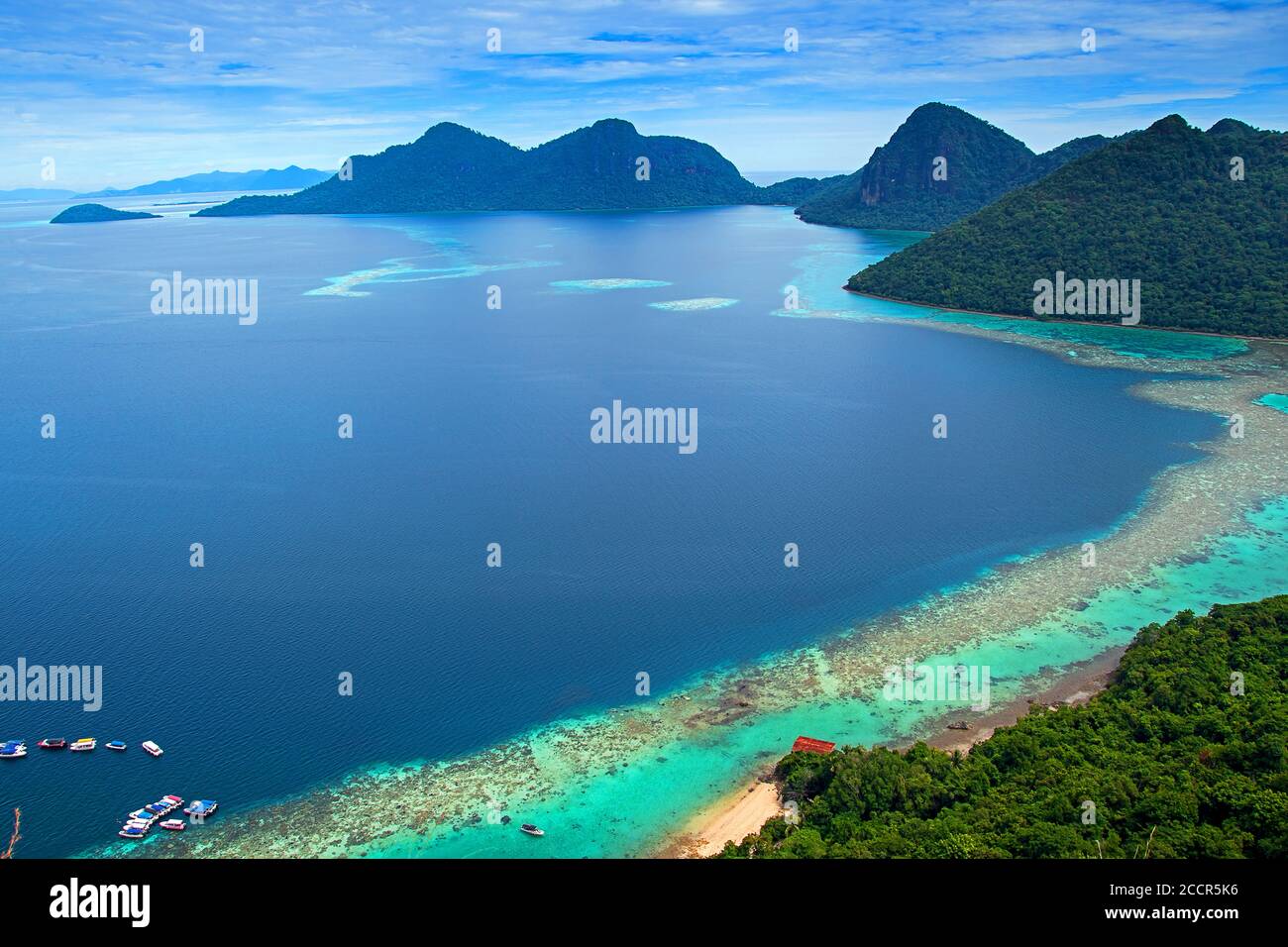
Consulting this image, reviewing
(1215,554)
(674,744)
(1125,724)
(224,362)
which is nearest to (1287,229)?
(1215,554)

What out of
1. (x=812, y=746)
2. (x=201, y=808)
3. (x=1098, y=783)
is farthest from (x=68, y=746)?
(x=1098, y=783)

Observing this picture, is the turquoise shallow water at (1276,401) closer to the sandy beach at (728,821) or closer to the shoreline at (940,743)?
the shoreline at (940,743)

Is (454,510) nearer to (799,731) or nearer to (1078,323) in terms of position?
(799,731)

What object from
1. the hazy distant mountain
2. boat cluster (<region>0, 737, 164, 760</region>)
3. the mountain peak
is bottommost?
boat cluster (<region>0, 737, 164, 760</region>)

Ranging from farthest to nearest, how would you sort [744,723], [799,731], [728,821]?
[744,723], [799,731], [728,821]

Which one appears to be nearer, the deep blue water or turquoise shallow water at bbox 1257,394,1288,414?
the deep blue water

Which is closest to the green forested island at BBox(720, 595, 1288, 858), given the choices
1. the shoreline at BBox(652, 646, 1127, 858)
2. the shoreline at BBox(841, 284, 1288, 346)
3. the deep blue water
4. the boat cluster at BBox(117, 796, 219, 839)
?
the shoreline at BBox(652, 646, 1127, 858)

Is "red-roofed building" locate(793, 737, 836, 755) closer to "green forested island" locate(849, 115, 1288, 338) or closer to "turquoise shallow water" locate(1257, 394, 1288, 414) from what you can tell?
"turquoise shallow water" locate(1257, 394, 1288, 414)
